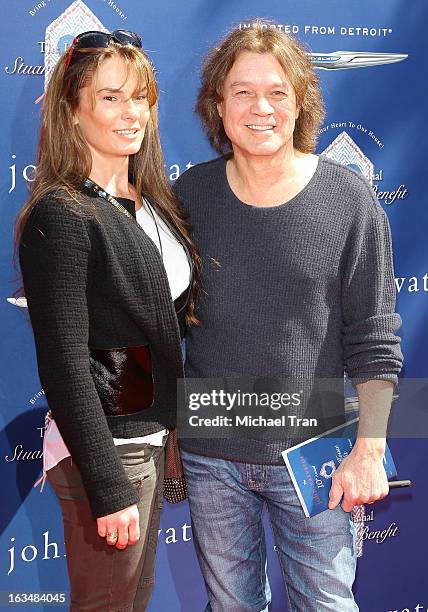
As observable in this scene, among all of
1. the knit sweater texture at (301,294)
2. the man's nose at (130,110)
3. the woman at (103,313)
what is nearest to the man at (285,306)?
the knit sweater texture at (301,294)

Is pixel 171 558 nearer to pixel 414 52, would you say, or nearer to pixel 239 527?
pixel 239 527

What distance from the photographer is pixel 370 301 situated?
6.13ft

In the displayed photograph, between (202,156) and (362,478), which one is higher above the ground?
(202,156)

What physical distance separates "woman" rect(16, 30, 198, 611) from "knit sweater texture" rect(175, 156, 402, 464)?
12 cm

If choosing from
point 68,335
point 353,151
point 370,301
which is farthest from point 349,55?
point 68,335

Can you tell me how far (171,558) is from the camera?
2.67 m

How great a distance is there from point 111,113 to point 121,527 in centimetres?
90

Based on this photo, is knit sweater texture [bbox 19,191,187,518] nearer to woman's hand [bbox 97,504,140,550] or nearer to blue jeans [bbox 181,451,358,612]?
woman's hand [bbox 97,504,140,550]

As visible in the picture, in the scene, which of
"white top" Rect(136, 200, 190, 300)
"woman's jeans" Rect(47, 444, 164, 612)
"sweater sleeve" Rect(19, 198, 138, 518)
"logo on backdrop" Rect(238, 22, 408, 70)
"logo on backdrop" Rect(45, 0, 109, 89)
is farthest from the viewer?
"logo on backdrop" Rect(238, 22, 408, 70)

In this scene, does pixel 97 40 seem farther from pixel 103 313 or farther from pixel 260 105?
pixel 103 313

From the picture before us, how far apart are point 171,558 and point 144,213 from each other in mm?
1311

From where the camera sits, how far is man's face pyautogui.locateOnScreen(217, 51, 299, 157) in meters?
1.88

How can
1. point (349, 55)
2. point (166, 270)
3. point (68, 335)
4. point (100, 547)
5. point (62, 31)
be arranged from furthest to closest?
point (349, 55) < point (62, 31) < point (166, 270) < point (100, 547) < point (68, 335)

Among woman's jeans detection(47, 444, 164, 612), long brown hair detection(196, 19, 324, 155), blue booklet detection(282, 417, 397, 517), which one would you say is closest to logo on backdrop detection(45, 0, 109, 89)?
long brown hair detection(196, 19, 324, 155)
